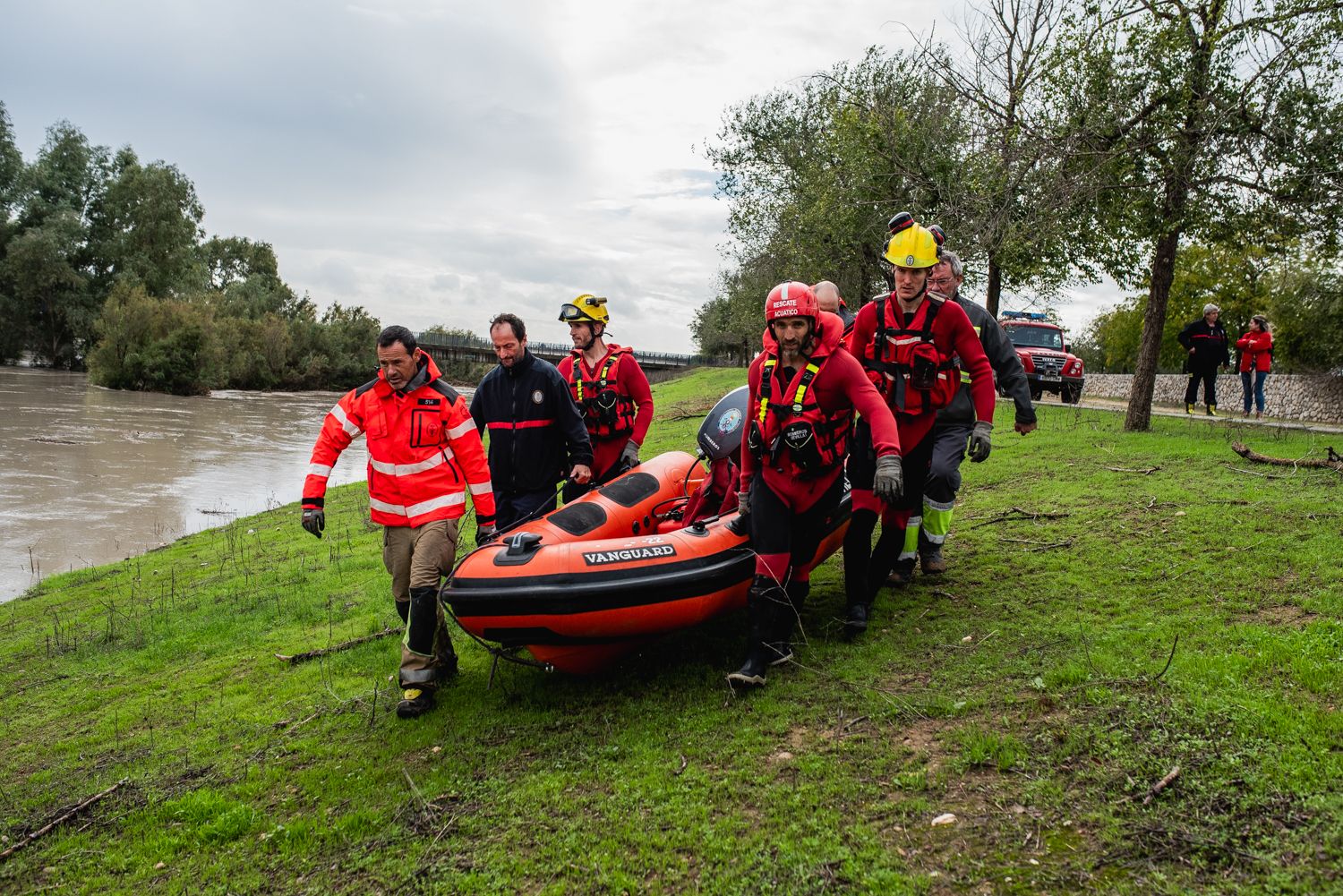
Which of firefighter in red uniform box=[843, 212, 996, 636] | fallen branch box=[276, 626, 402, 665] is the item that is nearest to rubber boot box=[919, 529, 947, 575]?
firefighter in red uniform box=[843, 212, 996, 636]

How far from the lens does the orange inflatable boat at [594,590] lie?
4.20m

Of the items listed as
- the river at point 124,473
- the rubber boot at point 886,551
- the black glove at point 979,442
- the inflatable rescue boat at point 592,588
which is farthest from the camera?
the river at point 124,473

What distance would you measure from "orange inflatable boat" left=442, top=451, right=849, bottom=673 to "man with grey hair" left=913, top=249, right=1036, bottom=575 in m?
1.35

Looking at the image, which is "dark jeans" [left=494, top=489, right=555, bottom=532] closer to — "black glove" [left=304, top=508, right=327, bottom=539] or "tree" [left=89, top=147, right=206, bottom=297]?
"black glove" [left=304, top=508, right=327, bottom=539]

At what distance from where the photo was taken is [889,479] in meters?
4.05

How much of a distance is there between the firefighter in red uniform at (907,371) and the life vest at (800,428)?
0.61 metres

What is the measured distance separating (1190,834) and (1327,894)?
1.25 ft

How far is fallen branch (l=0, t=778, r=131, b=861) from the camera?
367cm

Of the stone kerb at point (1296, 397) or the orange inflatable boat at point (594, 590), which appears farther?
the stone kerb at point (1296, 397)

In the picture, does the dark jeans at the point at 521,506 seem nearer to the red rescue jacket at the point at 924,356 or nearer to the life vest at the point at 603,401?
the life vest at the point at 603,401

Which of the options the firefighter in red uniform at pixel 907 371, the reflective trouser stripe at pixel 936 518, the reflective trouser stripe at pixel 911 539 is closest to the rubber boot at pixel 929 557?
the reflective trouser stripe at pixel 936 518

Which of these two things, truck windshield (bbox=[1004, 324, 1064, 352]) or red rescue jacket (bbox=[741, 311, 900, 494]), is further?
truck windshield (bbox=[1004, 324, 1064, 352])

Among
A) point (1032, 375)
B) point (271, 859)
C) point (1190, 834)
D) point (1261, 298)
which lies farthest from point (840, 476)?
point (1261, 298)

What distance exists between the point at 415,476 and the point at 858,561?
2504mm
